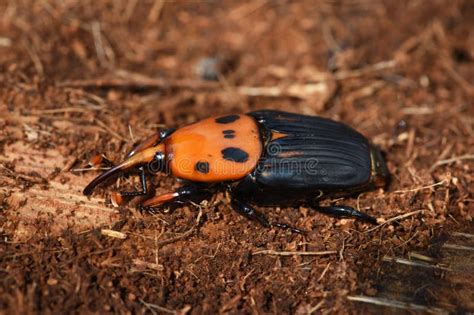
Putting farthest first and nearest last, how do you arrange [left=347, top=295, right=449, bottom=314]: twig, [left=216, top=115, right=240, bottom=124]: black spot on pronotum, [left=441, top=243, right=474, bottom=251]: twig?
[left=216, top=115, right=240, bottom=124]: black spot on pronotum < [left=441, top=243, right=474, bottom=251]: twig < [left=347, top=295, right=449, bottom=314]: twig

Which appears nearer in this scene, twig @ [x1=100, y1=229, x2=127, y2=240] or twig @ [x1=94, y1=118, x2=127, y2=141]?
twig @ [x1=100, y1=229, x2=127, y2=240]

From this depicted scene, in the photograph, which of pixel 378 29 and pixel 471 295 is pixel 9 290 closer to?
pixel 471 295

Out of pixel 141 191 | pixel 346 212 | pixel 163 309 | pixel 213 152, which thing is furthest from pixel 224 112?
pixel 163 309

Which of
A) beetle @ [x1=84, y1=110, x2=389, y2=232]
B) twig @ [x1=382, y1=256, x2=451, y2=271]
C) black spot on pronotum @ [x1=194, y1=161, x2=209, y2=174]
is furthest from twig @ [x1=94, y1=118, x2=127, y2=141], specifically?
A: twig @ [x1=382, y1=256, x2=451, y2=271]

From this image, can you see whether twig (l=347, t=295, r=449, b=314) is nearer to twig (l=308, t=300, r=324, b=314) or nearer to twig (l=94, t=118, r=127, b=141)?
twig (l=308, t=300, r=324, b=314)

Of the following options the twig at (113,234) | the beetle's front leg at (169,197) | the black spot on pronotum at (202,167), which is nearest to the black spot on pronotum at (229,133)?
the black spot on pronotum at (202,167)

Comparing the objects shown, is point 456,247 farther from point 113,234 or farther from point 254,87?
point 254,87
